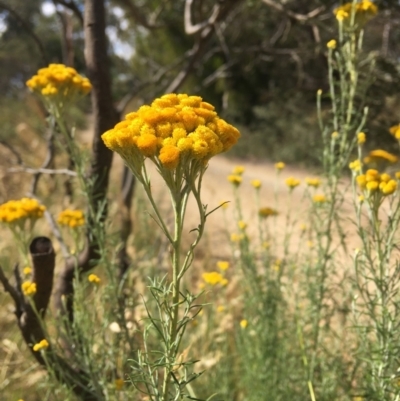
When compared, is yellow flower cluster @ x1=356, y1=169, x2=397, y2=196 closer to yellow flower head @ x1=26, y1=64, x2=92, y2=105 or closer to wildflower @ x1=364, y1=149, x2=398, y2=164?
wildflower @ x1=364, y1=149, x2=398, y2=164

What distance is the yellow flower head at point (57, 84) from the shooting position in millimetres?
1758

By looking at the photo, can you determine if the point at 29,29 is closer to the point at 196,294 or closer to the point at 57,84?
the point at 57,84

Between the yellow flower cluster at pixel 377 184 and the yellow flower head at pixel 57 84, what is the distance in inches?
41.9

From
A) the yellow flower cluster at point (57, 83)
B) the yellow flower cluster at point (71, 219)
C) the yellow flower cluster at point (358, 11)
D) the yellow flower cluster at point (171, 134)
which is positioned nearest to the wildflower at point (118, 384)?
the yellow flower cluster at point (71, 219)

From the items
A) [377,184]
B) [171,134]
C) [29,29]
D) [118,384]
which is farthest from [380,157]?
[29,29]

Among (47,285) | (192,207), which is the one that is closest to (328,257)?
(47,285)

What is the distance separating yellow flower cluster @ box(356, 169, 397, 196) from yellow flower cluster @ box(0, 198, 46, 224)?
1.11m

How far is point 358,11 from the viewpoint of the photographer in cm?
198

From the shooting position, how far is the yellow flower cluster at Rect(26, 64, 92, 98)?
1.76 meters

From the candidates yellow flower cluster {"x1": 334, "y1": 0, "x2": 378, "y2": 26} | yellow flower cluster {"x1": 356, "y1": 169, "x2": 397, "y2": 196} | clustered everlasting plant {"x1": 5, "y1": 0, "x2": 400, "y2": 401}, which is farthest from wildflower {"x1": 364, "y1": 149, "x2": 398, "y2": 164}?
yellow flower cluster {"x1": 334, "y1": 0, "x2": 378, "y2": 26}

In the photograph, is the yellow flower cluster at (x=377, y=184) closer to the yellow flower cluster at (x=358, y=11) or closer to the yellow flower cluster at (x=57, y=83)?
the yellow flower cluster at (x=358, y=11)

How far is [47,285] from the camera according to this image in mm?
1780

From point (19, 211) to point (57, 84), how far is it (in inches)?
19.4

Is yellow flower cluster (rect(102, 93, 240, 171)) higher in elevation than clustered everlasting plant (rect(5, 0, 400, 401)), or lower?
higher
